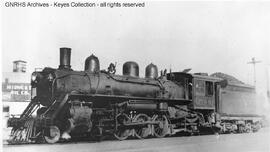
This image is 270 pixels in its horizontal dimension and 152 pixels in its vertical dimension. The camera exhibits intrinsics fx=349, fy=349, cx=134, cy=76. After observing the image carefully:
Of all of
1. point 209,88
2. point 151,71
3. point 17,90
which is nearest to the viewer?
point 151,71

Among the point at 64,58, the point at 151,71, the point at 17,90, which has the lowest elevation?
the point at 17,90

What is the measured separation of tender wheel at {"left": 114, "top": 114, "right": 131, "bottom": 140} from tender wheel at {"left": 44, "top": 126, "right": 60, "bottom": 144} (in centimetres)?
203

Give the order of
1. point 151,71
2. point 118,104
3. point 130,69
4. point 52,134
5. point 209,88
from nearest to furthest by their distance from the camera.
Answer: point 52,134
point 118,104
point 130,69
point 151,71
point 209,88

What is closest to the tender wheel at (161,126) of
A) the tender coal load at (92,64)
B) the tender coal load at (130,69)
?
the tender coal load at (130,69)

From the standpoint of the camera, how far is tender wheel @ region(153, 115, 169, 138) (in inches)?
464

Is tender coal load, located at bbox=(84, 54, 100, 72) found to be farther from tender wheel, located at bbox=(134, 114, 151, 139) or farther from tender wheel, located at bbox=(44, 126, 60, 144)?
tender wheel, located at bbox=(44, 126, 60, 144)

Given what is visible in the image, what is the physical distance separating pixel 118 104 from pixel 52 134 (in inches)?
92.6

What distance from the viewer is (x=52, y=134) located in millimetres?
9172

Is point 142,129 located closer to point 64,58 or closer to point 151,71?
point 151,71

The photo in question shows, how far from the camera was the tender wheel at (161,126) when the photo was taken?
11789mm

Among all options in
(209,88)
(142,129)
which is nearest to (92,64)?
(142,129)

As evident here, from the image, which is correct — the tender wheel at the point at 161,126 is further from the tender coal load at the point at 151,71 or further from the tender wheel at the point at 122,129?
the tender coal load at the point at 151,71

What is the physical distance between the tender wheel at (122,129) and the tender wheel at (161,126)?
1266 millimetres

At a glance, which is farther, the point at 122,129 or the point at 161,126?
the point at 161,126
